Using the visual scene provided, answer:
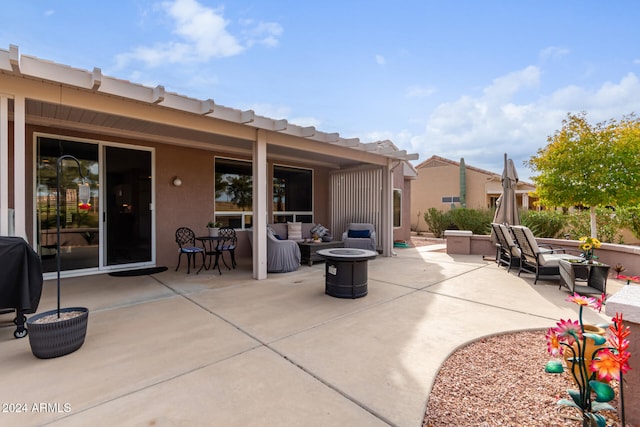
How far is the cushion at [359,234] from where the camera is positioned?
8.33 meters

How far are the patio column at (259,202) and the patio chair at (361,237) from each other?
3.07 metres

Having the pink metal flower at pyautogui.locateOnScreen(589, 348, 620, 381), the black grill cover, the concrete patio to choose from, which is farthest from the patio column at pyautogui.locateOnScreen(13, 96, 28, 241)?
the pink metal flower at pyautogui.locateOnScreen(589, 348, 620, 381)

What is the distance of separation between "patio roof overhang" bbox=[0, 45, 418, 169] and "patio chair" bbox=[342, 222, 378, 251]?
2.15 meters

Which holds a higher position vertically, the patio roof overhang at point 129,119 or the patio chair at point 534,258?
the patio roof overhang at point 129,119

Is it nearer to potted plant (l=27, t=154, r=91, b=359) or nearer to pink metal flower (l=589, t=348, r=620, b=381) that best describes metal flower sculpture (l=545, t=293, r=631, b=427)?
pink metal flower (l=589, t=348, r=620, b=381)

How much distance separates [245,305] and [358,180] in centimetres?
618

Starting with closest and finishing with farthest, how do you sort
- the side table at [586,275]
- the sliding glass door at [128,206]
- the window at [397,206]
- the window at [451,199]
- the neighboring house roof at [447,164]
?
the side table at [586,275], the sliding glass door at [128,206], the window at [397,206], the neighboring house roof at [447,164], the window at [451,199]

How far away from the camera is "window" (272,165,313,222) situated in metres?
8.84

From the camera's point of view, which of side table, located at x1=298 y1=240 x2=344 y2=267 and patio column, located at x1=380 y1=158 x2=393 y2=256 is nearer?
side table, located at x1=298 y1=240 x2=344 y2=267

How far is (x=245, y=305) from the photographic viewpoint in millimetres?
4117

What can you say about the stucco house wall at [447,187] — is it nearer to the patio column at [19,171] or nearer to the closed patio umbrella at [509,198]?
the closed patio umbrella at [509,198]

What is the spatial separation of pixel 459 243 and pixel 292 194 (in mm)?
5412

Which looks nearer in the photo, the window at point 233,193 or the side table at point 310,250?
the side table at point 310,250

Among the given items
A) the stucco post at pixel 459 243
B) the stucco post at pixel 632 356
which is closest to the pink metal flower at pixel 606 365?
the stucco post at pixel 632 356
